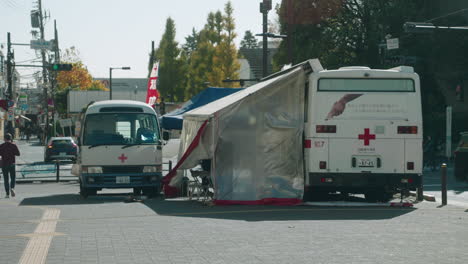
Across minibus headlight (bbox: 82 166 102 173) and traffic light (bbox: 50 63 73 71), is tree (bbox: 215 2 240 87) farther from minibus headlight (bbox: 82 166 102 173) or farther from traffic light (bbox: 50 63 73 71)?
minibus headlight (bbox: 82 166 102 173)

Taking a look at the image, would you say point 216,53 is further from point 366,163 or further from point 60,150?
point 366,163

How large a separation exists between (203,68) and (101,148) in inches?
2783

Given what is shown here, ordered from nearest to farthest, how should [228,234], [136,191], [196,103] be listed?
[228,234], [136,191], [196,103]

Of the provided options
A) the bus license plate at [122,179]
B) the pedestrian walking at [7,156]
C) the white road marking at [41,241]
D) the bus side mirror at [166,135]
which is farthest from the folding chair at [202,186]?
the pedestrian walking at [7,156]

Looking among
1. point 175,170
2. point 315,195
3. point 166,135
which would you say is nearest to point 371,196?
point 315,195

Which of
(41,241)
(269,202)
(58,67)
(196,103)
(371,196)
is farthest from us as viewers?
(58,67)

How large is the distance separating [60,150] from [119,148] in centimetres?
2596

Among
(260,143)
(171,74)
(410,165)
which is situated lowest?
(410,165)

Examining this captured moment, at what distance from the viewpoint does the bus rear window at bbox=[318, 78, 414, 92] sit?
57.6 feet

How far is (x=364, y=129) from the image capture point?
688 inches

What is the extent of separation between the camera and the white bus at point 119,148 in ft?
69.3

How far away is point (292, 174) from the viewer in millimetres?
18234

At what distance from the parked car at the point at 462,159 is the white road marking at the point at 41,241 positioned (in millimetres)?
15866

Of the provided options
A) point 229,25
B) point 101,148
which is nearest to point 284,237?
point 101,148
